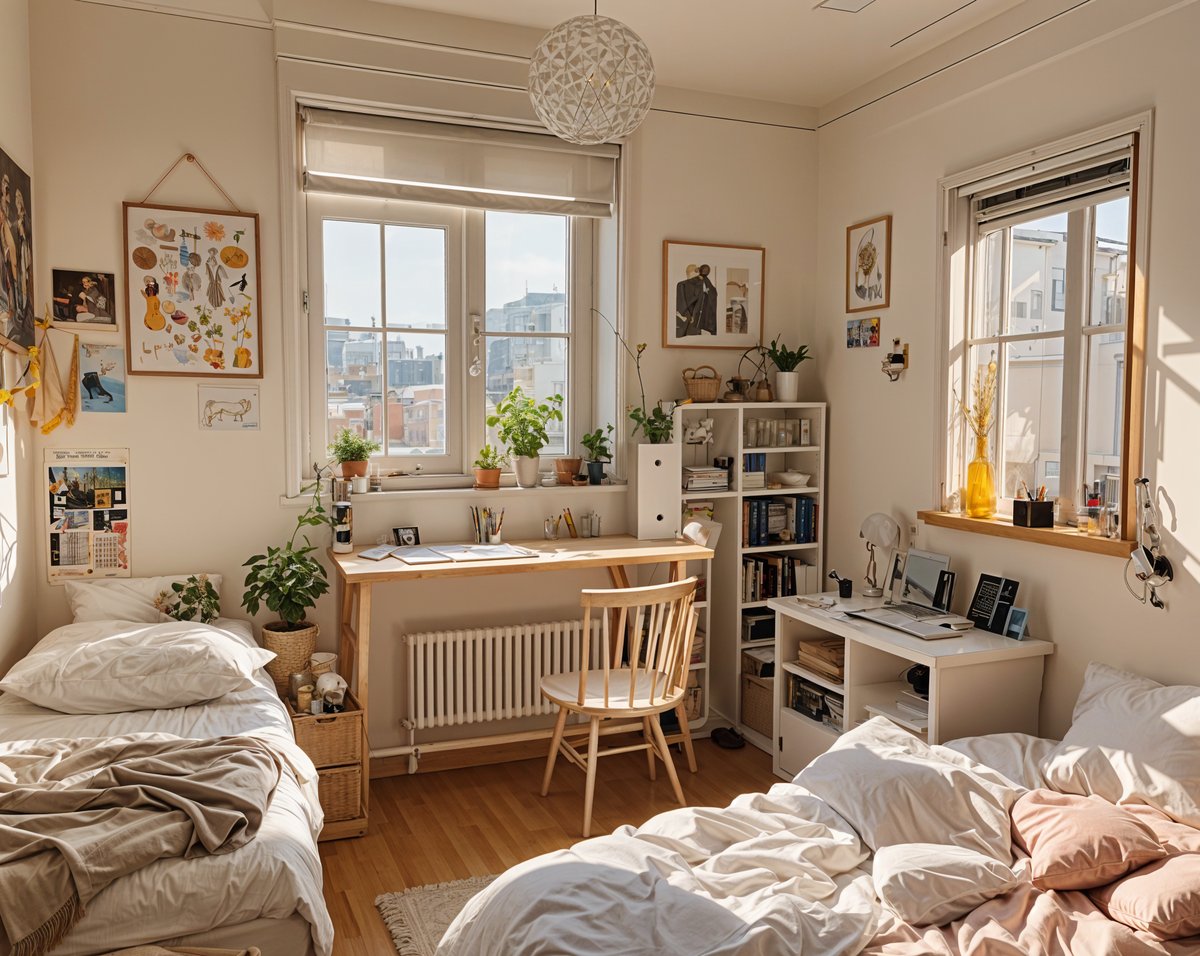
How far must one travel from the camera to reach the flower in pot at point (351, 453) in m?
3.57

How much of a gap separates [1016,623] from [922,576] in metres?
0.47

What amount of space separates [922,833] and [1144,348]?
5.28ft

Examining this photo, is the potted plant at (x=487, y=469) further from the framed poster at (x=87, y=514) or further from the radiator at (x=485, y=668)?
the framed poster at (x=87, y=514)

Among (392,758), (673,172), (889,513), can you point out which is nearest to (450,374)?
(673,172)

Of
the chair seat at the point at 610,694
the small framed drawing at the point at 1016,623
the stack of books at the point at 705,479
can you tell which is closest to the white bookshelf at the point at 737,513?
the stack of books at the point at 705,479

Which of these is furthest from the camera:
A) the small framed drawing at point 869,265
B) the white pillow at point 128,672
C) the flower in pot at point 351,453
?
the small framed drawing at point 869,265

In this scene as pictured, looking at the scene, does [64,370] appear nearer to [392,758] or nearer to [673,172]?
[392,758]

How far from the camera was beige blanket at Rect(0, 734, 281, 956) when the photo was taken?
170 cm

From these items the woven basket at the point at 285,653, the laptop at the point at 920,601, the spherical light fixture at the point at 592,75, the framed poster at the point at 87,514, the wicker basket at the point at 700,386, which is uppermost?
the spherical light fixture at the point at 592,75

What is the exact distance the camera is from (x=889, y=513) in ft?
12.6

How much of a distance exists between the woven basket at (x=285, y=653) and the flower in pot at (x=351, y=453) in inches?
24.8

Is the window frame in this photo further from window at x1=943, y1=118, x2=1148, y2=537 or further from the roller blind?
the roller blind

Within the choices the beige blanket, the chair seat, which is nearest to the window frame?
the chair seat

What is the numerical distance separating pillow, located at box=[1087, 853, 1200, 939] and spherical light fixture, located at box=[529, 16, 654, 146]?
7.20 feet
